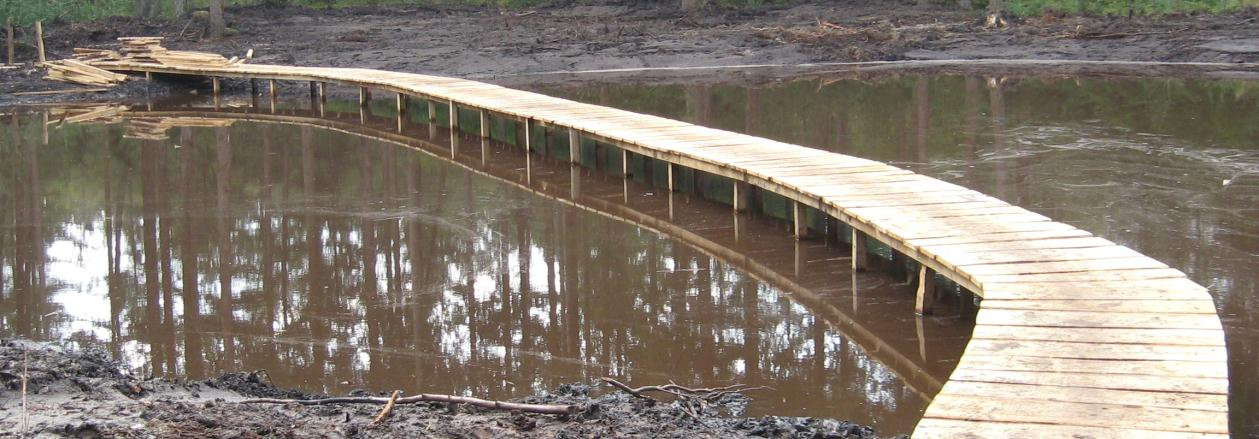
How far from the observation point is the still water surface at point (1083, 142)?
8.37m

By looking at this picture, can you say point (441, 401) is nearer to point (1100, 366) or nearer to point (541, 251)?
point (1100, 366)

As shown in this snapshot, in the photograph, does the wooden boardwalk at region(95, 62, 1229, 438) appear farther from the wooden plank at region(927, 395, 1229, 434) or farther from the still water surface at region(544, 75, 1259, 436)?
the still water surface at region(544, 75, 1259, 436)

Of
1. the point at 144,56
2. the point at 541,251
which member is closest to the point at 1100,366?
the point at 541,251

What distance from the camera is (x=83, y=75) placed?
792 inches

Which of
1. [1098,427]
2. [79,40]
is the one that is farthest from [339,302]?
[79,40]

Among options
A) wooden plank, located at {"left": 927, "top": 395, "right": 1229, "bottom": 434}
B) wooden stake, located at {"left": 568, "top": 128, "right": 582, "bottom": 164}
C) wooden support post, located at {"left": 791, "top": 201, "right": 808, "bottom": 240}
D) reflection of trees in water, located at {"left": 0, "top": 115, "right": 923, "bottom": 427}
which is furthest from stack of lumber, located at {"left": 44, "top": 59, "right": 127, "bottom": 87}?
wooden plank, located at {"left": 927, "top": 395, "right": 1229, "bottom": 434}

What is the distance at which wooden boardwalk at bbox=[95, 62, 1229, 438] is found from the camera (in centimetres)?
432

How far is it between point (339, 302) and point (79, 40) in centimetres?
1844

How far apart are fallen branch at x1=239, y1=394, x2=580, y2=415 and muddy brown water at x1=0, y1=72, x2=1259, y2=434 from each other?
84cm

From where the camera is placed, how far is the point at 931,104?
1662cm

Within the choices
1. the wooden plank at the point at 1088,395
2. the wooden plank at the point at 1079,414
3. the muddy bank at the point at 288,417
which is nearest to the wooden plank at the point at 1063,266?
the muddy bank at the point at 288,417

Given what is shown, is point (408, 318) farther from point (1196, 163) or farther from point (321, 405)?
point (1196, 163)

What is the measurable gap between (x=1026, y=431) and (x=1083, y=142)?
9.62m

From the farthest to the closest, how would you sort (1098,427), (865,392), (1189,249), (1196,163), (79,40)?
(79,40), (1196,163), (1189,249), (865,392), (1098,427)
